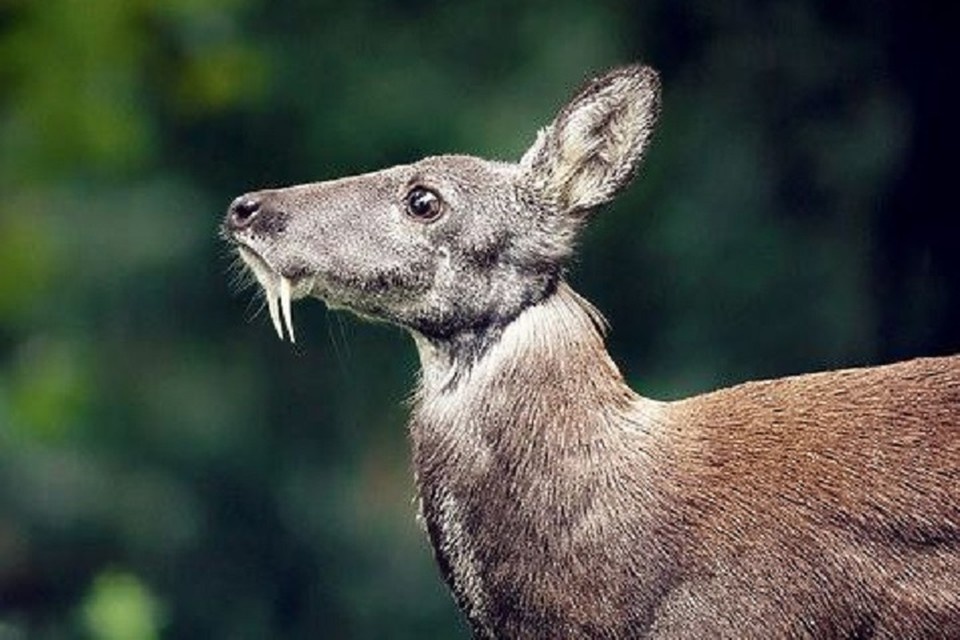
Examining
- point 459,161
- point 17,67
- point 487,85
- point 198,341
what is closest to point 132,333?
point 198,341

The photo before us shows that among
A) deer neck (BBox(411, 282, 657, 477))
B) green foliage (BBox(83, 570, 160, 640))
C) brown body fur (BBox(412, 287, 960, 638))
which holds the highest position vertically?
deer neck (BBox(411, 282, 657, 477))

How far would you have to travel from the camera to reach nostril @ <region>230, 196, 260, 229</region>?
5.16 metres

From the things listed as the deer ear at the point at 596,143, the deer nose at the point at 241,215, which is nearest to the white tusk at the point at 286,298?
the deer nose at the point at 241,215

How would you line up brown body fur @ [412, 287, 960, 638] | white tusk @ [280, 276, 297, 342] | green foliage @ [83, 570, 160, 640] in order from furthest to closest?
1. green foliage @ [83, 570, 160, 640]
2. white tusk @ [280, 276, 297, 342]
3. brown body fur @ [412, 287, 960, 638]

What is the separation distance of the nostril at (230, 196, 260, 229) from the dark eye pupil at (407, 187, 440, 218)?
29 cm

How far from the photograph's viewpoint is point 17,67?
257 inches

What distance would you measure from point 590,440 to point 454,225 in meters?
0.47

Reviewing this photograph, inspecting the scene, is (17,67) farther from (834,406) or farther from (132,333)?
(132,333)

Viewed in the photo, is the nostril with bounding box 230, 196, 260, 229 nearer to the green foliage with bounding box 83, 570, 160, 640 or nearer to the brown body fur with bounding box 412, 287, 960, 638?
the brown body fur with bounding box 412, 287, 960, 638

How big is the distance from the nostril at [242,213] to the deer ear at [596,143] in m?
0.51

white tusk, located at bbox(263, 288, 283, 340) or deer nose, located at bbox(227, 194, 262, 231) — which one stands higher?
deer nose, located at bbox(227, 194, 262, 231)

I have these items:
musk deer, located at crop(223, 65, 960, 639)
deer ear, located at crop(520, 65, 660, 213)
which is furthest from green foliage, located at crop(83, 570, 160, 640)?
deer ear, located at crop(520, 65, 660, 213)

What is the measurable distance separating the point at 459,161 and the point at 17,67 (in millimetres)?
1620

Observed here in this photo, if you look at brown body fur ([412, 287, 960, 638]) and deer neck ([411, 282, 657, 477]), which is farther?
deer neck ([411, 282, 657, 477])
